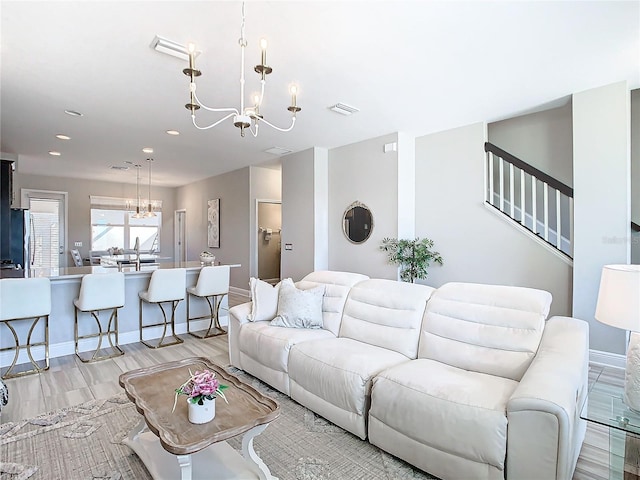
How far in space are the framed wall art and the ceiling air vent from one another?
5298 millimetres

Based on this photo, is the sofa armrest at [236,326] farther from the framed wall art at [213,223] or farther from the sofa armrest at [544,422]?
the framed wall art at [213,223]

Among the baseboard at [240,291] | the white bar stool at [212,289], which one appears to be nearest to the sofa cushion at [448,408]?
the white bar stool at [212,289]

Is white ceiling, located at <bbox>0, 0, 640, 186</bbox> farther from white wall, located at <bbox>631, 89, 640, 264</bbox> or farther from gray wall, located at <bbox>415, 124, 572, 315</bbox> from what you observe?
white wall, located at <bbox>631, 89, 640, 264</bbox>

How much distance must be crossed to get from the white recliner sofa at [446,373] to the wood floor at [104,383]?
0.70 feet

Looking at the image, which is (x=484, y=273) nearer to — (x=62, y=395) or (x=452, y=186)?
(x=452, y=186)

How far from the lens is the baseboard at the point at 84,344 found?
360 cm

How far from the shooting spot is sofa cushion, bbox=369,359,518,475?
1.65 meters

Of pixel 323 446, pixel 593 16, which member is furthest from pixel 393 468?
pixel 593 16

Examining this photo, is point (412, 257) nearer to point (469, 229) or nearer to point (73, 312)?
point (469, 229)

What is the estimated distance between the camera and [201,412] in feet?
5.59

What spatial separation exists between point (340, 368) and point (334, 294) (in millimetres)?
1050

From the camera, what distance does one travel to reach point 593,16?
2.37 m

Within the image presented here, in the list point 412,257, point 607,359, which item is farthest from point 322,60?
point 607,359

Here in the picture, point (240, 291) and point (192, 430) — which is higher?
point (192, 430)
